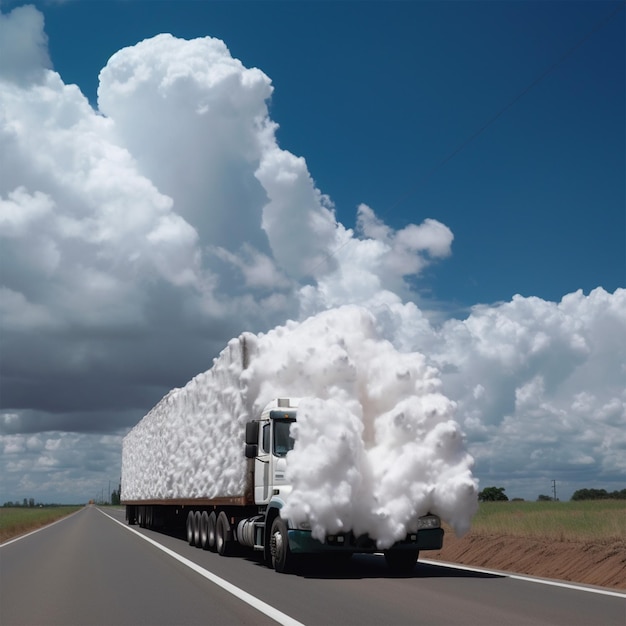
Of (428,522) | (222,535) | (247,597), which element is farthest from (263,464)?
(247,597)

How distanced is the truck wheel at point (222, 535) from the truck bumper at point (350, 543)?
558cm

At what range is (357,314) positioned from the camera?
61.5ft

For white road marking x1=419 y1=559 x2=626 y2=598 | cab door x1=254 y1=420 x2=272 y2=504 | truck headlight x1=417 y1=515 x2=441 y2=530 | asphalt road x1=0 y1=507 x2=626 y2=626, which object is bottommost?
asphalt road x1=0 y1=507 x2=626 y2=626

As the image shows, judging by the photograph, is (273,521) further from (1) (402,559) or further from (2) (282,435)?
(1) (402,559)

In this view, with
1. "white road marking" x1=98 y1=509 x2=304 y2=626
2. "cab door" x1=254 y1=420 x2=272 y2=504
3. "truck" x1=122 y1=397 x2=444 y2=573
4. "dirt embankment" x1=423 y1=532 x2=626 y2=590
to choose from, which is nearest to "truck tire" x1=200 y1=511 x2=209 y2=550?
"truck" x1=122 y1=397 x2=444 y2=573

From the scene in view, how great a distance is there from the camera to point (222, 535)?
21172mm

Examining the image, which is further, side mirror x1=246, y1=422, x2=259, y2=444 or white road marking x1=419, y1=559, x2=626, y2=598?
side mirror x1=246, y1=422, x2=259, y2=444

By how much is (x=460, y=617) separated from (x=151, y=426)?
25.3 m

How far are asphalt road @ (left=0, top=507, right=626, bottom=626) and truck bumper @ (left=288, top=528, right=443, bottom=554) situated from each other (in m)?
0.49

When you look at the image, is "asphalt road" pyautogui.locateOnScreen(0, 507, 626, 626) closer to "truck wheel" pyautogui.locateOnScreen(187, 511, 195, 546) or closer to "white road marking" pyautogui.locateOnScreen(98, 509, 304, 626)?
"white road marking" pyautogui.locateOnScreen(98, 509, 304, 626)

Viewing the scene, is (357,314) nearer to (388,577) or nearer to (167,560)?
(388,577)

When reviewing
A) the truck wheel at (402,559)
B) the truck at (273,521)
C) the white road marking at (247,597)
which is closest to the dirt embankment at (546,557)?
the truck wheel at (402,559)

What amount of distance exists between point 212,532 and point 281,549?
688 cm

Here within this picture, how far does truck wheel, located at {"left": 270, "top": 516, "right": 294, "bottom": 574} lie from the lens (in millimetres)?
15859
